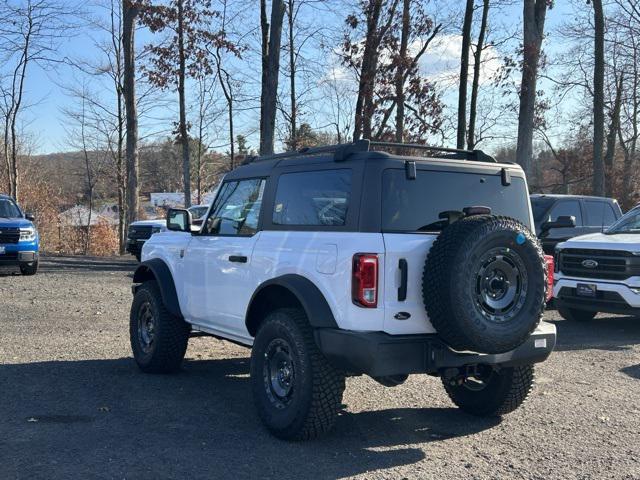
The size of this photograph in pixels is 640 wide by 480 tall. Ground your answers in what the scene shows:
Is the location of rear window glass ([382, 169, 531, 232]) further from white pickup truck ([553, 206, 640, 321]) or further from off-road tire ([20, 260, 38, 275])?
off-road tire ([20, 260, 38, 275])

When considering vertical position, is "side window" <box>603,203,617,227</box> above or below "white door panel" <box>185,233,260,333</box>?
above

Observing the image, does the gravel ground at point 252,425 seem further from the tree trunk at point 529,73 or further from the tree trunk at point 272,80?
the tree trunk at point 272,80

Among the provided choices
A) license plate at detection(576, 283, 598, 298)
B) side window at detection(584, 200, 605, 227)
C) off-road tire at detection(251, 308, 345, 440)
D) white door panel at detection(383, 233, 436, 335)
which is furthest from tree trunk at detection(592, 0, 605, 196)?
off-road tire at detection(251, 308, 345, 440)

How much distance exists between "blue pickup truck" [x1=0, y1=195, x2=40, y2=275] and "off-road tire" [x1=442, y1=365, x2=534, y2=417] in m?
12.9

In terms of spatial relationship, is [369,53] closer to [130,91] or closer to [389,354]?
[130,91]

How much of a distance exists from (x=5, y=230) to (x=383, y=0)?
42.6ft

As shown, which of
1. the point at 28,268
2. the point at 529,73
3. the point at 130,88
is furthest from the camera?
the point at 130,88

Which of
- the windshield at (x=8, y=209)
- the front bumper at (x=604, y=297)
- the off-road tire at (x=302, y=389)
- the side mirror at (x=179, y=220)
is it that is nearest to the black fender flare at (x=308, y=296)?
the off-road tire at (x=302, y=389)

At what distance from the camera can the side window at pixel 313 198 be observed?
4992mm

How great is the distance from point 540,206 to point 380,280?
29.4ft

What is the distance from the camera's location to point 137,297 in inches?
292

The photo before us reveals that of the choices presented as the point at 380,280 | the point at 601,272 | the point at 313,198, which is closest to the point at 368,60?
the point at 601,272

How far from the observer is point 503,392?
563 cm

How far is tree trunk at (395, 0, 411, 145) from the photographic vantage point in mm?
21562
